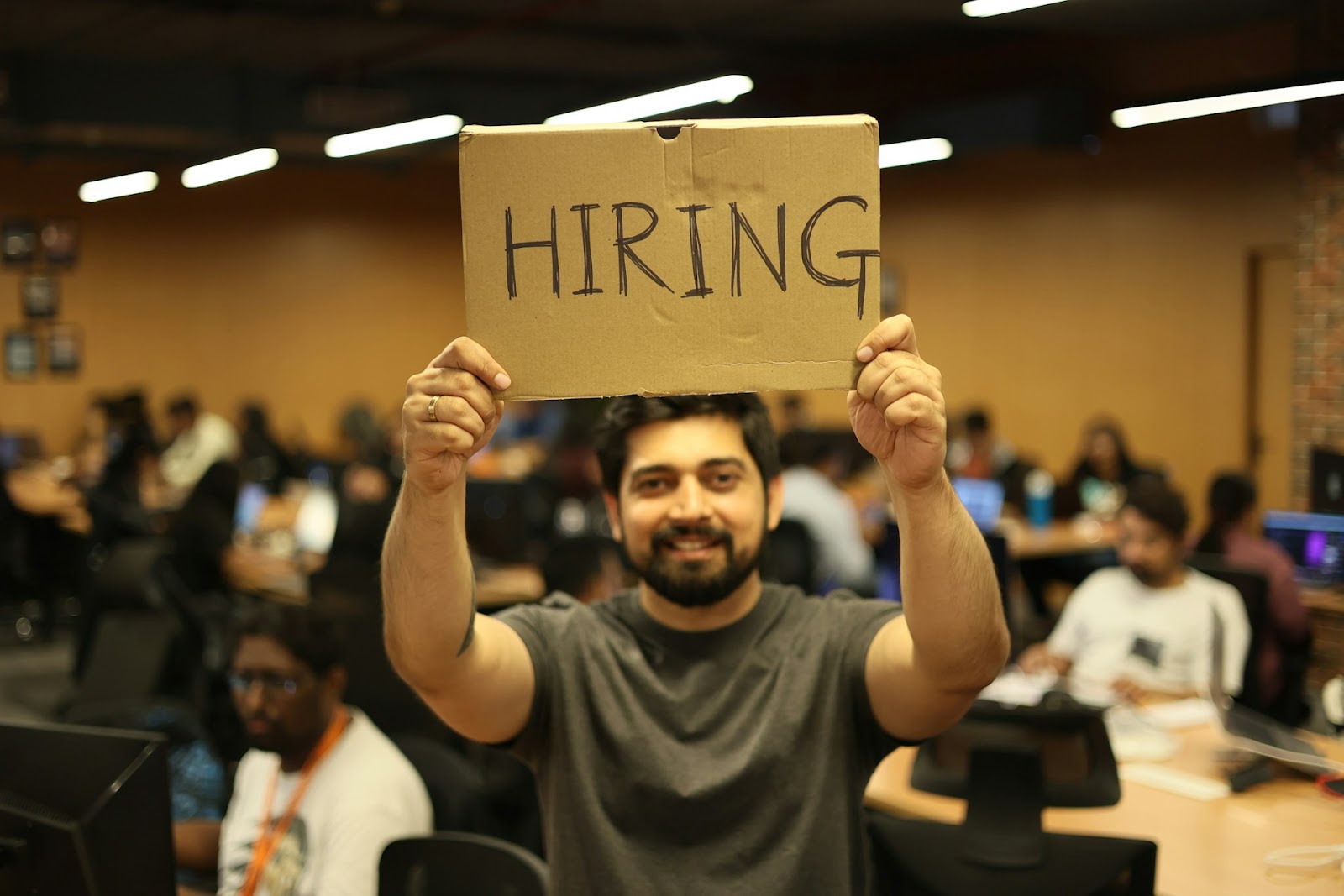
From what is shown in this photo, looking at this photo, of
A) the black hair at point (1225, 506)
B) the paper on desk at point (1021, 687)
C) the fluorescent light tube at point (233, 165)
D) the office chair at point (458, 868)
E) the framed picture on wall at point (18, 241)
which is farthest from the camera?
the framed picture on wall at point (18, 241)

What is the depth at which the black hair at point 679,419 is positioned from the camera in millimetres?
1958

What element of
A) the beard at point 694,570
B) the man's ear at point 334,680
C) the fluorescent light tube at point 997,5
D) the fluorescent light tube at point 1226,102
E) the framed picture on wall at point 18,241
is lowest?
the man's ear at point 334,680

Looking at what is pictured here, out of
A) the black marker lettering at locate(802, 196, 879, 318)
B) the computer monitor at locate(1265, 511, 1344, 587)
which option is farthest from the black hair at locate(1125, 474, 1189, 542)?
the black marker lettering at locate(802, 196, 879, 318)

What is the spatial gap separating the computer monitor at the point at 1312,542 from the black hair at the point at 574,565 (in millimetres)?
3104

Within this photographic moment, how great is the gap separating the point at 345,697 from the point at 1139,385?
7.39 metres

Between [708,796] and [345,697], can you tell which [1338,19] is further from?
[708,796]

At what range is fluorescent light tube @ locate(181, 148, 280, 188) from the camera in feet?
32.4

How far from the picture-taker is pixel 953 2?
8.76 m

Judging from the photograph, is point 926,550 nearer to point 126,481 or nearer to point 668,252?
point 668,252

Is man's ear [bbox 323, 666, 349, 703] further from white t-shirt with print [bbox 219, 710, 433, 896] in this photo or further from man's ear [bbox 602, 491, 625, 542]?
man's ear [bbox 602, 491, 625, 542]

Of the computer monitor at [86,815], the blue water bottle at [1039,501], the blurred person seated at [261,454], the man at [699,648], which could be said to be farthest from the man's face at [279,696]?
the blurred person seated at [261,454]

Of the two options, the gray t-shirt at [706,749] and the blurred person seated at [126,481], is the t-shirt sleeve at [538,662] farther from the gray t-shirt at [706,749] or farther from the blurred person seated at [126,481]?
the blurred person seated at [126,481]

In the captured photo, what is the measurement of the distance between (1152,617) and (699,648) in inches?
113

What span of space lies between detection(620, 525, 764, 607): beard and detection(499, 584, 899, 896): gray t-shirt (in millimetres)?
70
